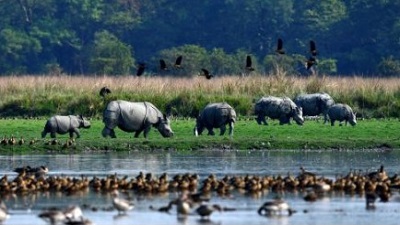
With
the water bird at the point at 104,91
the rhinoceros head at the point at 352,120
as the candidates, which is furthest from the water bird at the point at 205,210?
the water bird at the point at 104,91

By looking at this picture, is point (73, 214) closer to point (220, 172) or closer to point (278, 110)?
point (220, 172)

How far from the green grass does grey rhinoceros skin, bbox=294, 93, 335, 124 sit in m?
4.94

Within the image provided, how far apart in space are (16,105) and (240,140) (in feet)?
48.7

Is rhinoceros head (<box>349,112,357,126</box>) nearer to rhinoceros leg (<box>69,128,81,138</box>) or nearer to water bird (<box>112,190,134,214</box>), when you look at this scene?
rhinoceros leg (<box>69,128,81,138</box>)

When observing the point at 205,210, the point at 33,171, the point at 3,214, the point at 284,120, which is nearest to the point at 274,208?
the point at 205,210

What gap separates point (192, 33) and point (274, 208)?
7380 centimetres

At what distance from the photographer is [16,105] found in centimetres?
5391

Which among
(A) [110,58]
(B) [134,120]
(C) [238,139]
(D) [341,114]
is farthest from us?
(A) [110,58]

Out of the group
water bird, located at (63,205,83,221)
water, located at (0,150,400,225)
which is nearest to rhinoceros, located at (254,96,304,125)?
water, located at (0,150,400,225)

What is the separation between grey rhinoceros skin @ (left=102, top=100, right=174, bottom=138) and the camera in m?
44.1

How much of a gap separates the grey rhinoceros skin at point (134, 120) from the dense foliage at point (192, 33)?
134 feet

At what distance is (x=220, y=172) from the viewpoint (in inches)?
1303

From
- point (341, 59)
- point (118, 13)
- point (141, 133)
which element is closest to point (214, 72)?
point (341, 59)

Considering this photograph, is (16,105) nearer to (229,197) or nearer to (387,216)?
(229,197)
